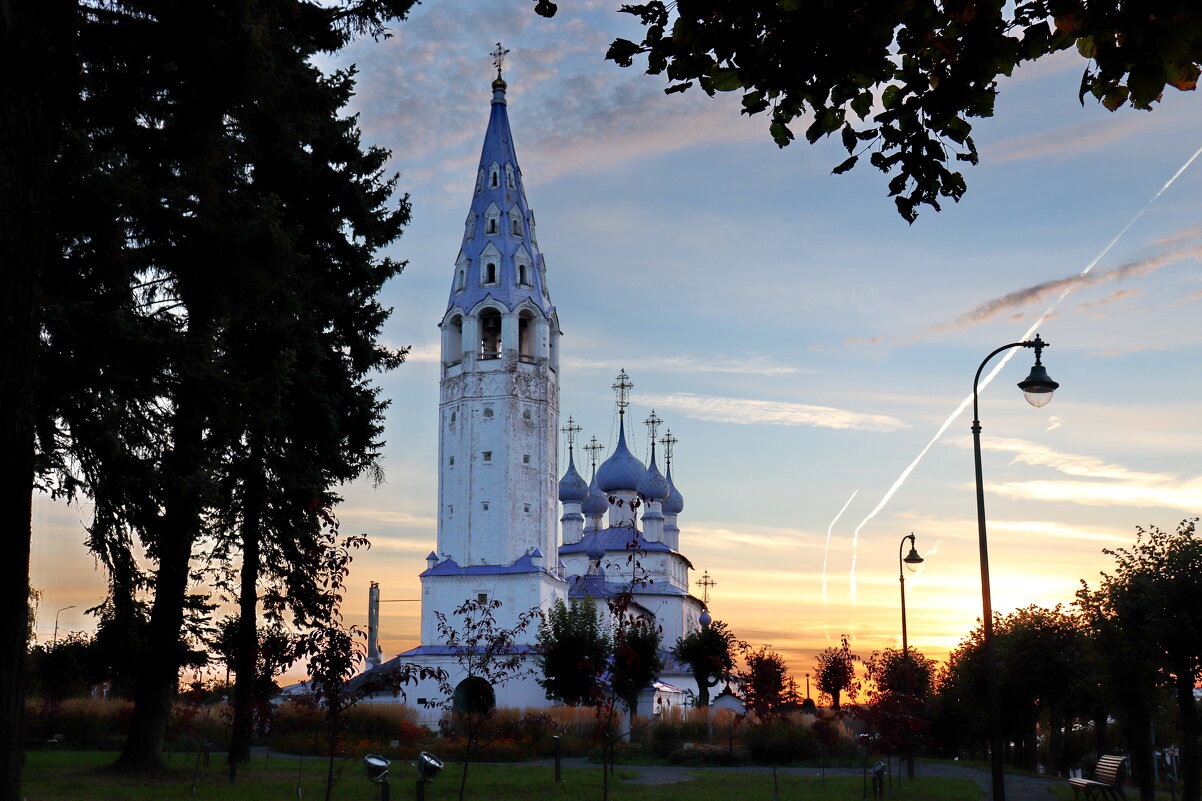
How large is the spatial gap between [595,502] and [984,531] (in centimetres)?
7671

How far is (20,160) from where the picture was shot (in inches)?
380

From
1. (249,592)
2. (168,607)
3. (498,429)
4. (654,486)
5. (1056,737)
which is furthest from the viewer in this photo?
(654,486)

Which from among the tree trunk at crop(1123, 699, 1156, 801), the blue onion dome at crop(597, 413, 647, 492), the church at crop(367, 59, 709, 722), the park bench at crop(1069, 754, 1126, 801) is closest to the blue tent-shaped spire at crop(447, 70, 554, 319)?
the church at crop(367, 59, 709, 722)

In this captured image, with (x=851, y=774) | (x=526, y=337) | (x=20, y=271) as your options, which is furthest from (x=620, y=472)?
(x=20, y=271)

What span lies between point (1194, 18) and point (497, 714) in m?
47.3

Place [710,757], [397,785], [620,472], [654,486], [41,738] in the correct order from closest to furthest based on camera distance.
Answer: [397,785] → [41,738] → [710,757] → [620,472] → [654,486]

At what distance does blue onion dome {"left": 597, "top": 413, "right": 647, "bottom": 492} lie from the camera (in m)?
90.2

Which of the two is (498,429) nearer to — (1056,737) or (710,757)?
(710,757)

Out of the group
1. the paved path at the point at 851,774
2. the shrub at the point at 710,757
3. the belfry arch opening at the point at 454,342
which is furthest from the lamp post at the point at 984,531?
the belfry arch opening at the point at 454,342

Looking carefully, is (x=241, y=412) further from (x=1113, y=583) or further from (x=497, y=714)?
(x=497, y=714)

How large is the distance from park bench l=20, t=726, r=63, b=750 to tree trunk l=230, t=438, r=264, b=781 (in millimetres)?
10706

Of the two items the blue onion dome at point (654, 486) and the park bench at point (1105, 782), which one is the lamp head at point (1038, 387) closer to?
the park bench at point (1105, 782)

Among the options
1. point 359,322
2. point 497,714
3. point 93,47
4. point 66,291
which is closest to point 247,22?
point 93,47

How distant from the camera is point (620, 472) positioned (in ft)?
297
